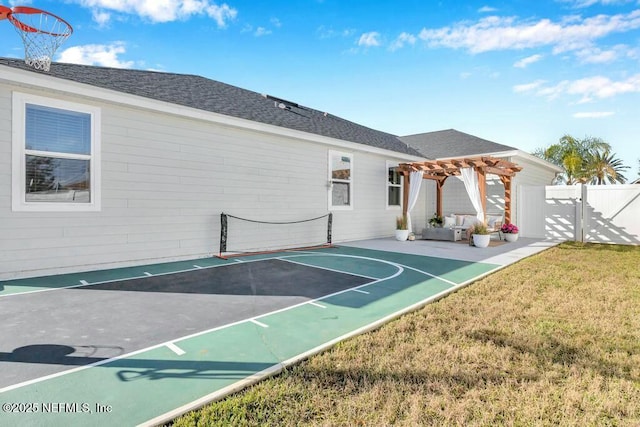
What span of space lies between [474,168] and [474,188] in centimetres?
64

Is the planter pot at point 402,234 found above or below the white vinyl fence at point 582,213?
below

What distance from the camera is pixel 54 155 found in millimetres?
5754

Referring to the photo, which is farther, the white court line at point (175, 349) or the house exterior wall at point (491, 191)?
the house exterior wall at point (491, 191)

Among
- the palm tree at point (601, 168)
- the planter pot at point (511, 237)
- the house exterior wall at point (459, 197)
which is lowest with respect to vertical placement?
the planter pot at point (511, 237)

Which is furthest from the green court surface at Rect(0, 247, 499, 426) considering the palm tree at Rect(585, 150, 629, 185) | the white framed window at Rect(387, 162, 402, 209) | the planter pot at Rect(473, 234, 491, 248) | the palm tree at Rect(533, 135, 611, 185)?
the palm tree at Rect(585, 150, 629, 185)

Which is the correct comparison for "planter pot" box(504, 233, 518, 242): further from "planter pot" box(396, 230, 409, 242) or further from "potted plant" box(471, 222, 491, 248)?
"planter pot" box(396, 230, 409, 242)

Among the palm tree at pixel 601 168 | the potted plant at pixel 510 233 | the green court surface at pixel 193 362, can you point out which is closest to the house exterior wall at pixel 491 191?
the potted plant at pixel 510 233

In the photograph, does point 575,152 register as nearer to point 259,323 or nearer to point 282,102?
point 282,102

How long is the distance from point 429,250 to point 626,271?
13.0 ft

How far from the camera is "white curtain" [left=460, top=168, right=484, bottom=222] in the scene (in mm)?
10662

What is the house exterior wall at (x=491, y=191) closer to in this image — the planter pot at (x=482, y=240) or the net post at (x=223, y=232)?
the planter pot at (x=482, y=240)

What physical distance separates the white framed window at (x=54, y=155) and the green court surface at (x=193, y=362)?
1384 millimetres

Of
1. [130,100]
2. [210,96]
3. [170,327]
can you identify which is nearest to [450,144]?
[210,96]

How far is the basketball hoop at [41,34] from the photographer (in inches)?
184
